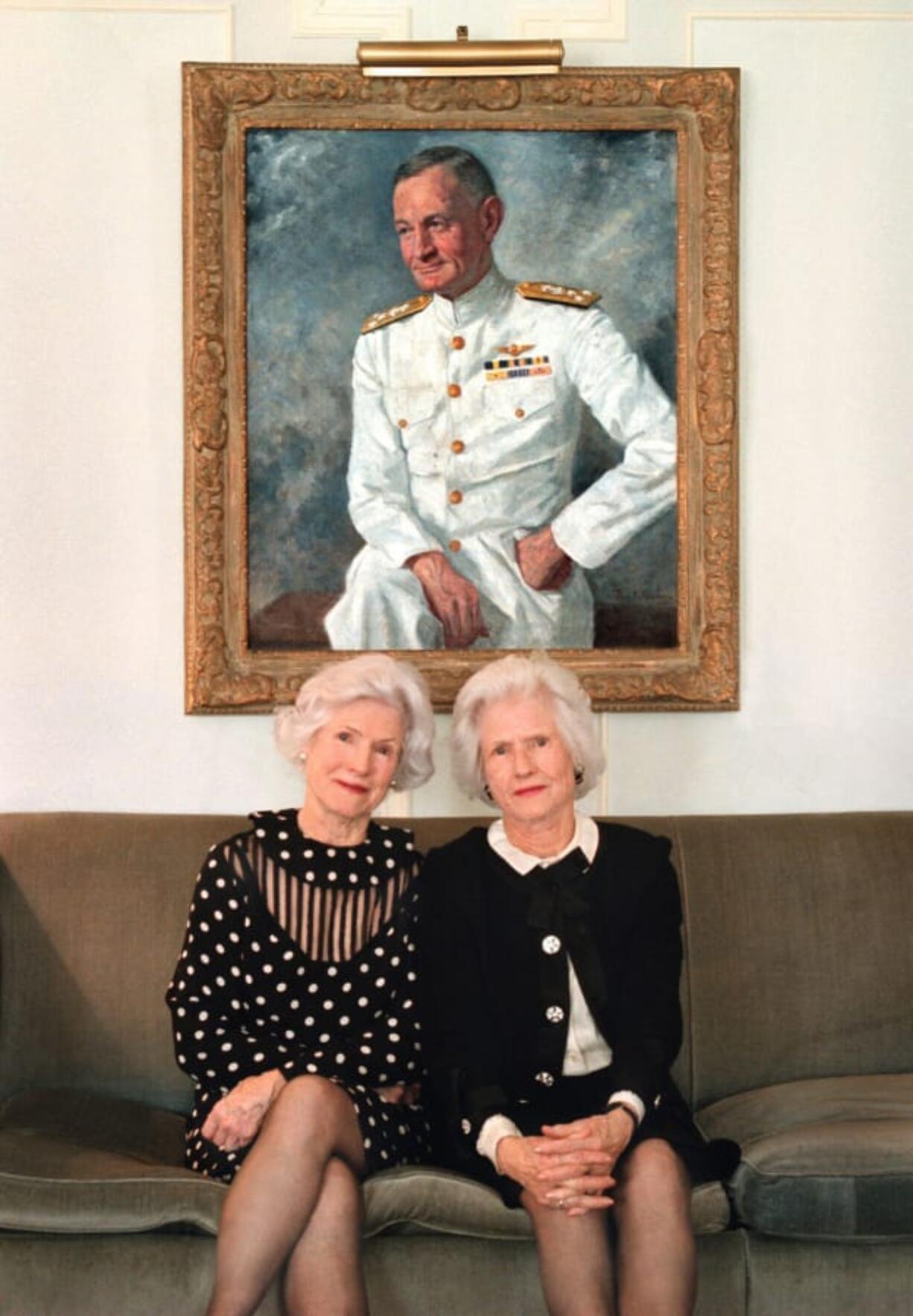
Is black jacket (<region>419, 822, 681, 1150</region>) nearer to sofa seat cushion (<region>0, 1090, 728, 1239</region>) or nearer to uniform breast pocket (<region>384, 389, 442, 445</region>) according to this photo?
sofa seat cushion (<region>0, 1090, 728, 1239</region>)

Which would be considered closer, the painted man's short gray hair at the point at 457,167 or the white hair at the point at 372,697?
the white hair at the point at 372,697

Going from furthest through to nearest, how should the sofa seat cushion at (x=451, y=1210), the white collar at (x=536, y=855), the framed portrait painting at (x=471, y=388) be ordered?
1. the framed portrait painting at (x=471, y=388)
2. the white collar at (x=536, y=855)
3. the sofa seat cushion at (x=451, y=1210)

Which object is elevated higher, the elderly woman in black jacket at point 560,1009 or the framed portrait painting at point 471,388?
the framed portrait painting at point 471,388

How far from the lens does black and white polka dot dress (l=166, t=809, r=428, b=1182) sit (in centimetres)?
292

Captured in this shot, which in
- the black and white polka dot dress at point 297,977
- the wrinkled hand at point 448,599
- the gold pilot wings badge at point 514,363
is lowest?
the black and white polka dot dress at point 297,977

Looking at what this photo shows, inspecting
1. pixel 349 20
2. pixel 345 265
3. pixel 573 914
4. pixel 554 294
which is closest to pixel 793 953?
pixel 573 914

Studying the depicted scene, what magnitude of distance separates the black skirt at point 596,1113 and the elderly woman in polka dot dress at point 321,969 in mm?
193

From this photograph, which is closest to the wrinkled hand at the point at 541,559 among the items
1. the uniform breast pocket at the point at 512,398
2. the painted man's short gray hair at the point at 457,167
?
the uniform breast pocket at the point at 512,398

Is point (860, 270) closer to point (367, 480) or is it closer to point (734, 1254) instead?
point (367, 480)

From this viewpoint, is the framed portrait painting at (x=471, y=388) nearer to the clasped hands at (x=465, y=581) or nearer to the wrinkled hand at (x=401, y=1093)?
the clasped hands at (x=465, y=581)

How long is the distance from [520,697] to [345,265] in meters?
1.27

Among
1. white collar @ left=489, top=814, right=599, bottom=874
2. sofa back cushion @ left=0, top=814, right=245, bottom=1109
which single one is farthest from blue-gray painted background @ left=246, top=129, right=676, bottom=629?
white collar @ left=489, top=814, right=599, bottom=874

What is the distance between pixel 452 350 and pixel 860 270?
971 millimetres

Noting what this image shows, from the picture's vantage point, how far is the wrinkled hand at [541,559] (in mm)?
3832
